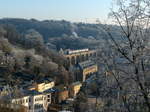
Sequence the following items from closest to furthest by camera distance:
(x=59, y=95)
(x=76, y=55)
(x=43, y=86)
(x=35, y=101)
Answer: (x=35, y=101) → (x=59, y=95) → (x=43, y=86) → (x=76, y=55)

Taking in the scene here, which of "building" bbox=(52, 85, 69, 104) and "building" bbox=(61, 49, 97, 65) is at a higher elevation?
"building" bbox=(52, 85, 69, 104)

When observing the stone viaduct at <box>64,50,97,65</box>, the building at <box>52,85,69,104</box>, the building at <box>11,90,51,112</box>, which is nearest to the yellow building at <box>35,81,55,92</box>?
the building at <box>52,85,69,104</box>

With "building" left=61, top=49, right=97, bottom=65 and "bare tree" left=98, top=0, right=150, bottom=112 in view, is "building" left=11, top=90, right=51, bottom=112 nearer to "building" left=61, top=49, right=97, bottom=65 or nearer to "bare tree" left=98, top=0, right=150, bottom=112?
"bare tree" left=98, top=0, right=150, bottom=112

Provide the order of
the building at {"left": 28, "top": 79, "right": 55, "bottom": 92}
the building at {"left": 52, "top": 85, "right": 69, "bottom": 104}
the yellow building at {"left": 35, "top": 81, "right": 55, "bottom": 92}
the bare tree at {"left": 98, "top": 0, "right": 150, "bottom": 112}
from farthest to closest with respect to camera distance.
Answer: the yellow building at {"left": 35, "top": 81, "right": 55, "bottom": 92}, the building at {"left": 28, "top": 79, "right": 55, "bottom": 92}, the building at {"left": 52, "top": 85, "right": 69, "bottom": 104}, the bare tree at {"left": 98, "top": 0, "right": 150, "bottom": 112}

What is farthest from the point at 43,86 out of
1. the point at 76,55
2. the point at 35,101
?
the point at 76,55

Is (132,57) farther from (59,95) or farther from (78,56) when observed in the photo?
(78,56)

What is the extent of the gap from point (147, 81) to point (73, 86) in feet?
62.7

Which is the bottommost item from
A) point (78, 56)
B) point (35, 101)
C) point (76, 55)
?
point (78, 56)

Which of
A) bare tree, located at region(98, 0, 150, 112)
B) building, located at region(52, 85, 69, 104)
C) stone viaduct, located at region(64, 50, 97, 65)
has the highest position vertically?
bare tree, located at region(98, 0, 150, 112)

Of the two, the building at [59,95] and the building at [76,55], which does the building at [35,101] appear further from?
the building at [76,55]

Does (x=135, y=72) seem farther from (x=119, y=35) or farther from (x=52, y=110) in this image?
(x=52, y=110)

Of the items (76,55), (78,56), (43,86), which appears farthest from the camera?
(78,56)

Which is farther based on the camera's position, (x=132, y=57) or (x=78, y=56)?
(x=78, y=56)

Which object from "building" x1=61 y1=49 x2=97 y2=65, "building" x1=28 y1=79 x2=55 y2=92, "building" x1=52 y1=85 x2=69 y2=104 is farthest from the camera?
"building" x1=61 y1=49 x2=97 y2=65
